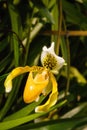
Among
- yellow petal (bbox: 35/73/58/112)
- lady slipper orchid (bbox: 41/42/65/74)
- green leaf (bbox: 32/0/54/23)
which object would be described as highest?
green leaf (bbox: 32/0/54/23)

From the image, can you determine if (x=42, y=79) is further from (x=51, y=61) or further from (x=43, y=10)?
(x=43, y=10)

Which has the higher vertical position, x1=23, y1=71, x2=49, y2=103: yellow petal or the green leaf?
the green leaf

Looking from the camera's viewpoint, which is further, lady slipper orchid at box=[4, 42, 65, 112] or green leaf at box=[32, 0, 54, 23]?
green leaf at box=[32, 0, 54, 23]

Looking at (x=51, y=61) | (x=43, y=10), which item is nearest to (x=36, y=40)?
(x=43, y=10)

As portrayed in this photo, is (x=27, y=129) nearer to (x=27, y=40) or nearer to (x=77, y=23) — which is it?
(x=27, y=40)

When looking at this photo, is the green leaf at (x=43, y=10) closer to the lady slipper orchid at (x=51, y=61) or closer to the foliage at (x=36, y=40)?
the foliage at (x=36, y=40)

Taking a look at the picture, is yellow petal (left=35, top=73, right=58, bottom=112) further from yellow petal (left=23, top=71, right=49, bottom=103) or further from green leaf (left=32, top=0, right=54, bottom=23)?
green leaf (left=32, top=0, right=54, bottom=23)

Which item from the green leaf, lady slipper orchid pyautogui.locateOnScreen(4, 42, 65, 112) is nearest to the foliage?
the green leaf

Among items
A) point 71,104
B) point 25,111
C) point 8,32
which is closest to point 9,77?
point 25,111
